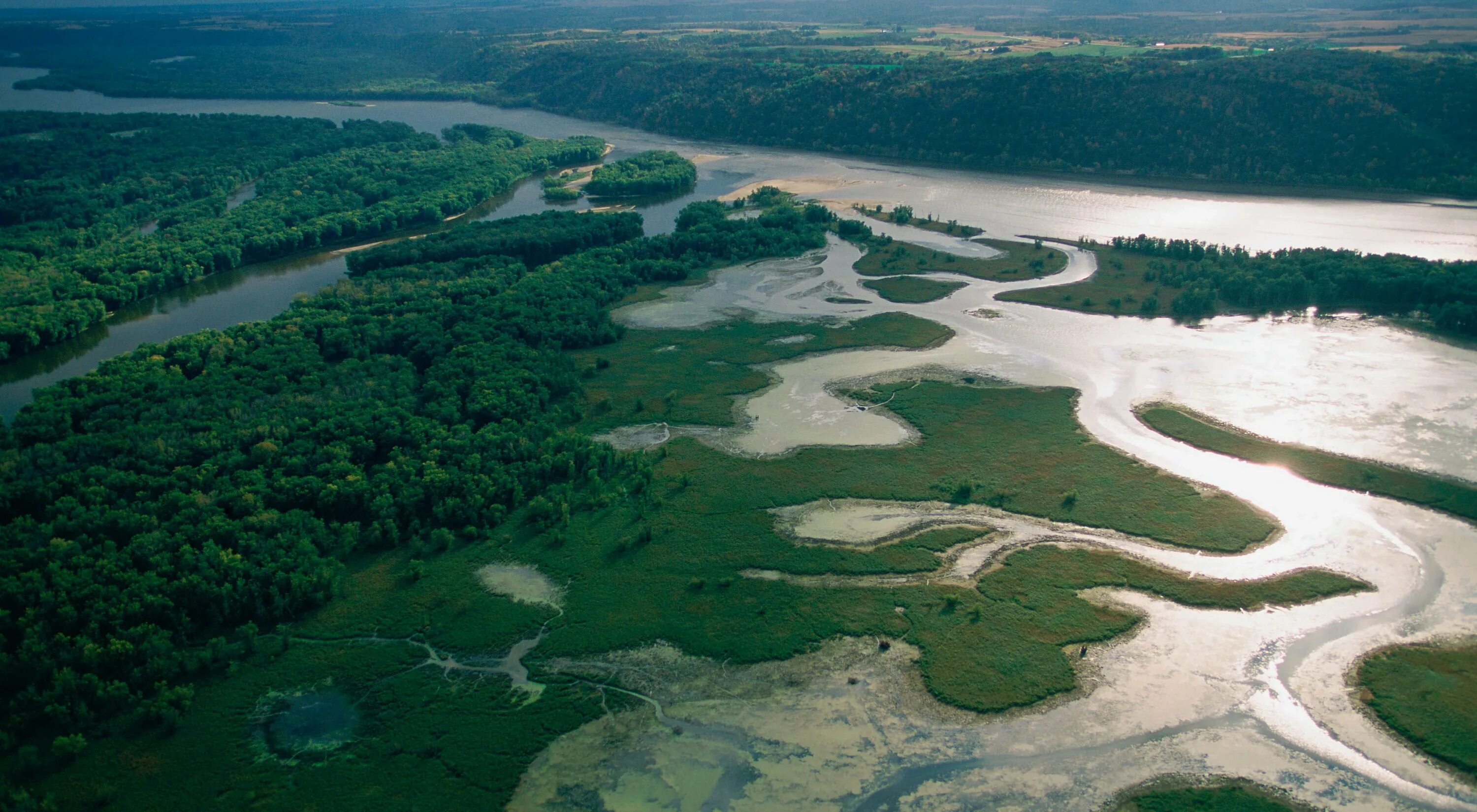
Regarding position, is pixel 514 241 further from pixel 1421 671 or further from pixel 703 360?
pixel 1421 671

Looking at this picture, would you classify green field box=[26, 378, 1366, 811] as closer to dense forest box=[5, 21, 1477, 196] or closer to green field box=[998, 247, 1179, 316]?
green field box=[998, 247, 1179, 316]

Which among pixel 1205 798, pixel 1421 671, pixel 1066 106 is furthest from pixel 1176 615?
pixel 1066 106

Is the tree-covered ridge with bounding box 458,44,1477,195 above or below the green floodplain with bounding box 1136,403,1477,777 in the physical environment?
above

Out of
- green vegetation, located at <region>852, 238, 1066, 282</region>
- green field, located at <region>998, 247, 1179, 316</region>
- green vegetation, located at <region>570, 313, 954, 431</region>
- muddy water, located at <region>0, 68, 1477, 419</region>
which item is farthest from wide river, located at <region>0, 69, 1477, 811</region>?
green vegetation, located at <region>852, 238, 1066, 282</region>

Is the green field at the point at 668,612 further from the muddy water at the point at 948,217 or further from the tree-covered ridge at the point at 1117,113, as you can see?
the tree-covered ridge at the point at 1117,113

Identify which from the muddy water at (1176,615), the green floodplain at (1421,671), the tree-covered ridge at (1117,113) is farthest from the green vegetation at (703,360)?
the tree-covered ridge at (1117,113)

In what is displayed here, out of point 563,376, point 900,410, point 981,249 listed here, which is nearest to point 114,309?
point 563,376
